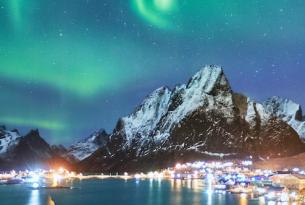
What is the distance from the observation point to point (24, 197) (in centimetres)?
15100

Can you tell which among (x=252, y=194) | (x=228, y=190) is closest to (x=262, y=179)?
(x=228, y=190)

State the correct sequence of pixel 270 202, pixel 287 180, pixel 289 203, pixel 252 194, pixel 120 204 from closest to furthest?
pixel 289 203
pixel 270 202
pixel 120 204
pixel 252 194
pixel 287 180

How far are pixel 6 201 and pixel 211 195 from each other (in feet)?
190

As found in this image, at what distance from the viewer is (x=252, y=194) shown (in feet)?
477

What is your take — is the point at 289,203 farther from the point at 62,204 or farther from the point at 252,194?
the point at 62,204

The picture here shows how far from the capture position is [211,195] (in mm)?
147125

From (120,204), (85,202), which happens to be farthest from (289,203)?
(85,202)

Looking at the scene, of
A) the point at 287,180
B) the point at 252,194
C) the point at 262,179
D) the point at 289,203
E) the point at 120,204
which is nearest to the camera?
the point at 289,203

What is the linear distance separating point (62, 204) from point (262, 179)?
8674 centimetres

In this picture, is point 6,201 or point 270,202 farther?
point 6,201

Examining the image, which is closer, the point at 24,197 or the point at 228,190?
the point at 24,197

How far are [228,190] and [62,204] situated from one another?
58.5 metres

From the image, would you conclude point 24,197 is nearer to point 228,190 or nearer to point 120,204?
point 120,204

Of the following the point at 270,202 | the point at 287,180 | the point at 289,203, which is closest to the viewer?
the point at 289,203
